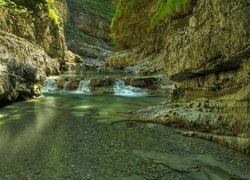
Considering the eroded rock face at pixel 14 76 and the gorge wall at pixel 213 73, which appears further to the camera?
the eroded rock face at pixel 14 76

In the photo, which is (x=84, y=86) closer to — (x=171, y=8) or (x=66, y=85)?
(x=66, y=85)

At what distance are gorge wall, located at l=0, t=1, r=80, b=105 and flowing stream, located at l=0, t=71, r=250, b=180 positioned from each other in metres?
5.91

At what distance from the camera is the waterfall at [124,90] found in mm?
19719

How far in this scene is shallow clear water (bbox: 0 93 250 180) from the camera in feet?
16.3

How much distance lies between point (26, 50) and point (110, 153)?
21.4 m

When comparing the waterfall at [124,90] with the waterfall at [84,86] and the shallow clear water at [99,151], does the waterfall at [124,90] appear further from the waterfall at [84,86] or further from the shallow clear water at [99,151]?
the shallow clear water at [99,151]

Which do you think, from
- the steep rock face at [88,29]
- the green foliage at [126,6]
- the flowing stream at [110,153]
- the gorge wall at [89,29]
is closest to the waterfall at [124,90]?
the flowing stream at [110,153]

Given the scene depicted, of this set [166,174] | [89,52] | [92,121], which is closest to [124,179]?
[166,174]

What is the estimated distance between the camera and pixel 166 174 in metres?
4.93

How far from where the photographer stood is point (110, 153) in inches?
238

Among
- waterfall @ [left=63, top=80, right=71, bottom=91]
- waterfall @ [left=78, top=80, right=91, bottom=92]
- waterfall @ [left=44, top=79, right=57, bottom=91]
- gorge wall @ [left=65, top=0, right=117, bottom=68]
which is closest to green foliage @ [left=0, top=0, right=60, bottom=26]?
waterfall @ [left=44, top=79, right=57, bottom=91]

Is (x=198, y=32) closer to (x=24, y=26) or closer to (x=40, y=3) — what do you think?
(x=24, y=26)

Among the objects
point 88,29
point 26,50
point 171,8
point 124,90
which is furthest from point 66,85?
point 88,29

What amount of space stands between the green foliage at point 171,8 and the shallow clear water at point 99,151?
22.2 metres
